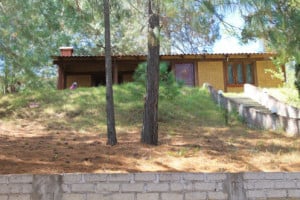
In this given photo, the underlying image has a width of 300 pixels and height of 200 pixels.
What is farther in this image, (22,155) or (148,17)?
(148,17)

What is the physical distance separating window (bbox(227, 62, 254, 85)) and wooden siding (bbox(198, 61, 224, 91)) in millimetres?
552

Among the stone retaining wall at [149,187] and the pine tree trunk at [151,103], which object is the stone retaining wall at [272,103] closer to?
the pine tree trunk at [151,103]

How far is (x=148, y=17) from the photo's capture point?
892cm

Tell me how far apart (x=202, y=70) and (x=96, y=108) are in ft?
28.8

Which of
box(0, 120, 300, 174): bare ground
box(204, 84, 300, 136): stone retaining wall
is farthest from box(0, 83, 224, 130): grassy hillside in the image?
box(0, 120, 300, 174): bare ground

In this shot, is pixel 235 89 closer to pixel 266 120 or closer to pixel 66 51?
pixel 266 120

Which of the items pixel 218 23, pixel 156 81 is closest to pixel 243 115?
pixel 156 81

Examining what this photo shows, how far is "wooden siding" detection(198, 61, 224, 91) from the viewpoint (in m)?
21.5

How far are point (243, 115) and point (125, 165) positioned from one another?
7.10m

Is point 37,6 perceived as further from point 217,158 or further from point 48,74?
point 48,74

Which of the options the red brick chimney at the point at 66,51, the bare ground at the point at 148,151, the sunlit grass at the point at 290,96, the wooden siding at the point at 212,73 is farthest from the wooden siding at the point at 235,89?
the bare ground at the point at 148,151

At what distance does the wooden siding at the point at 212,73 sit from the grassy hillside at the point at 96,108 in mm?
4540

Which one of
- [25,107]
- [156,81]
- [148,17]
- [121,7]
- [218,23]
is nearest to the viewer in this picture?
[218,23]

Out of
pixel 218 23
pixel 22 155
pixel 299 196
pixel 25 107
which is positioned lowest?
pixel 299 196
